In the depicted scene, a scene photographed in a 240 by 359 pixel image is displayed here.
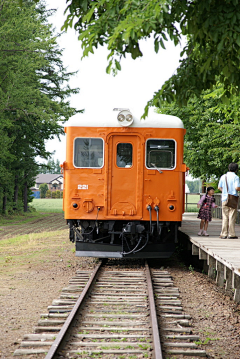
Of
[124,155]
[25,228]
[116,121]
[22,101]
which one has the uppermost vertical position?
[22,101]

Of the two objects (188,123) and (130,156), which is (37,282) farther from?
(188,123)

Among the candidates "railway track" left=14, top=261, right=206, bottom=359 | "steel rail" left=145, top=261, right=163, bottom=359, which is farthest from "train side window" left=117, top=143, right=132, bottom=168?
"steel rail" left=145, top=261, right=163, bottom=359

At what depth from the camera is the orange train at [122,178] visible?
32.8 ft

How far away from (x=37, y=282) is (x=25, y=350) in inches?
155

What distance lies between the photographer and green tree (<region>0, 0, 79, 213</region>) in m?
23.6

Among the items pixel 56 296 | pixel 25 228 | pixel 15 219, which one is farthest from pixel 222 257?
pixel 15 219

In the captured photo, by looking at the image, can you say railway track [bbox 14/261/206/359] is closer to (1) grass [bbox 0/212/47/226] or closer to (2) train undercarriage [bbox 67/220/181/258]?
(2) train undercarriage [bbox 67/220/181/258]

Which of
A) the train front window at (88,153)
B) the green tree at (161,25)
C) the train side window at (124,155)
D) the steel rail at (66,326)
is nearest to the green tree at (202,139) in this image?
the train side window at (124,155)

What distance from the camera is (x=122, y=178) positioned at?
10117 mm

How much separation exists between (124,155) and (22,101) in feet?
48.7

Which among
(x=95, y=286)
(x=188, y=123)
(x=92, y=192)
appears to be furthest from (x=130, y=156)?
(x=188, y=123)

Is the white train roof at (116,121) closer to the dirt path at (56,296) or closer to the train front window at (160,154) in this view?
the train front window at (160,154)

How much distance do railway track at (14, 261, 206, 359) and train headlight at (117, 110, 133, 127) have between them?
3.32 metres

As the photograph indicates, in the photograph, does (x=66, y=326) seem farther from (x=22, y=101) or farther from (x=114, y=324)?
(x=22, y=101)
